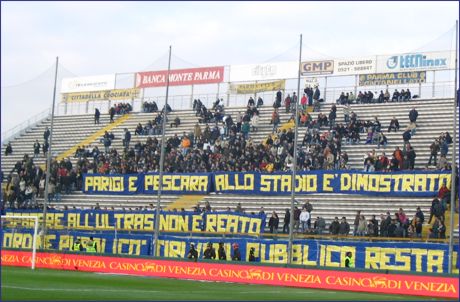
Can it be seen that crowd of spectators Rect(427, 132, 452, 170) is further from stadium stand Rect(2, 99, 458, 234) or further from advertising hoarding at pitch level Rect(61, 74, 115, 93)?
advertising hoarding at pitch level Rect(61, 74, 115, 93)

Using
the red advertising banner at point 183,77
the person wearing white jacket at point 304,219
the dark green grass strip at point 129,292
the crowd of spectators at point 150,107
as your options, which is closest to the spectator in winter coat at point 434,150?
the person wearing white jacket at point 304,219

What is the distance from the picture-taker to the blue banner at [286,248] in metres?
35.8

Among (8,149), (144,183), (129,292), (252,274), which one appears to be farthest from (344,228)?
(8,149)

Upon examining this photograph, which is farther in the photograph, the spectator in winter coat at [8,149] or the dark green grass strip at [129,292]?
the spectator in winter coat at [8,149]

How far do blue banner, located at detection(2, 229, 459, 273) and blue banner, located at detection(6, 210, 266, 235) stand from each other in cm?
109

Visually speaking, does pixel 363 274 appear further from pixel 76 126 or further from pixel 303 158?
pixel 76 126

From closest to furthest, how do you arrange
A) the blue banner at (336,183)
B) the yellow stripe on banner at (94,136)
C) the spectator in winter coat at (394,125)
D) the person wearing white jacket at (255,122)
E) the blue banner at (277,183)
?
the blue banner at (336,183)
the blue banner at (277,183)
the spectator in winter coat at (394,125)
the person wearing white jacket at (255,122)
the yellow stripe on banner at (94,136)

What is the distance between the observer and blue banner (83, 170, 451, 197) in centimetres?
4225

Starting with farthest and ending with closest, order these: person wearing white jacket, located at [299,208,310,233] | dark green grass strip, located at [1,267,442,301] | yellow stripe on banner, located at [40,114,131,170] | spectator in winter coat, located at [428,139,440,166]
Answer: yellow stripe on banner, located at [40,114,131,170], spectator in winter coat, located at [428,139,440,166], person wearing white jacket, located at [299,208,310,233], dark green grass strip, located at [1,267,442,301]

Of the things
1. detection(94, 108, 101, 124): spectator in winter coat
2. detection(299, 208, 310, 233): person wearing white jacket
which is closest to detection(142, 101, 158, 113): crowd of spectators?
detection(94, 108, 101, 124): spectator in winter coat

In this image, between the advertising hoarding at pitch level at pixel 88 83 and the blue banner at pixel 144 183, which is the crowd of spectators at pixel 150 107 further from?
the advertising hoarding at pitch level at pixel 88 83

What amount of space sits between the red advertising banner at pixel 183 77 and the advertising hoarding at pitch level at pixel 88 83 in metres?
3.72

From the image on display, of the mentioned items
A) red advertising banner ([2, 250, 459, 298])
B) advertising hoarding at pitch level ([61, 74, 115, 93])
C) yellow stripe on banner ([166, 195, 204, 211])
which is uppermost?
advertising hoarding at pitch level ([61, 74, 115, 93])

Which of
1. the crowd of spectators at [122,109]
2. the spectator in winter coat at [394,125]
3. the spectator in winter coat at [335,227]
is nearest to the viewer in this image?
the spectator in winter coat at [335,227]
